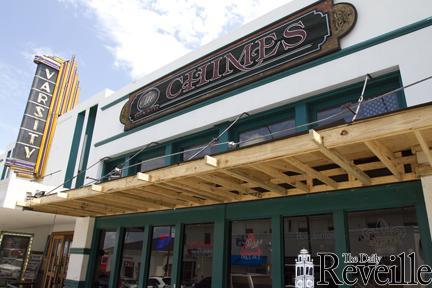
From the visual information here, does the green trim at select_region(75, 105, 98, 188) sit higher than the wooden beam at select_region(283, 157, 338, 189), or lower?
higher

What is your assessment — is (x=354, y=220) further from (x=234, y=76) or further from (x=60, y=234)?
(x=60, y=234)

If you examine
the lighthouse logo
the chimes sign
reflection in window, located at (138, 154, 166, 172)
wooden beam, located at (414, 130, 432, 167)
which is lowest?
the lighthouse logo

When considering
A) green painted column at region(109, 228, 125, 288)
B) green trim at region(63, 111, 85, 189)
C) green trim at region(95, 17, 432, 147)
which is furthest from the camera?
green trim at region(63, 111, 85, 189)

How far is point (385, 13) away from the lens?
18.6 feet

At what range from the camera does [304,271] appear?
207 inches

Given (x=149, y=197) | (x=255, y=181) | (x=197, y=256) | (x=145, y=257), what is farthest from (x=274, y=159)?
(x=145, y=257)

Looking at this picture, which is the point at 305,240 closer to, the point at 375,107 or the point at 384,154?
the point at 384,154

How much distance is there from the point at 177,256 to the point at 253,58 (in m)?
4.51

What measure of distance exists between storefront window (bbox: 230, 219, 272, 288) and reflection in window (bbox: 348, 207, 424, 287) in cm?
152

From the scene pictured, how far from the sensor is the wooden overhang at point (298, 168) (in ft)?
11.3

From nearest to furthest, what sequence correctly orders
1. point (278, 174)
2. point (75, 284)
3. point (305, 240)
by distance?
point (278, 174) → point (305, 240) → point (75, 284)

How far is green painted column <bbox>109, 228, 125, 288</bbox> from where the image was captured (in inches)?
340

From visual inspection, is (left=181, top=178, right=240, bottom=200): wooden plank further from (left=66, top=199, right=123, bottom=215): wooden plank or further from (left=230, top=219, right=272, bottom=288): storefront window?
(left=66, top=199, right=123, bottom=215): wooden plank

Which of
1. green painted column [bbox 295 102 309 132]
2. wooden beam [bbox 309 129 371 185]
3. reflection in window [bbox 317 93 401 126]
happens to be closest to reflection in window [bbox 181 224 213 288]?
green painted column [bbox 295 102 309 132]
